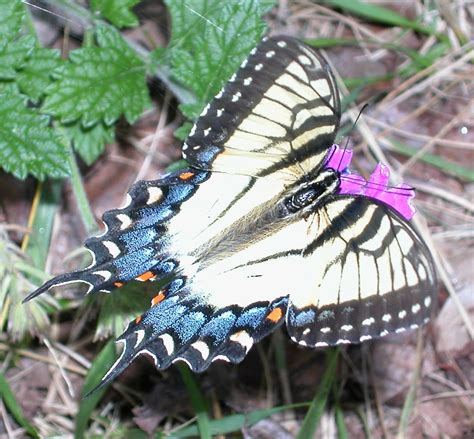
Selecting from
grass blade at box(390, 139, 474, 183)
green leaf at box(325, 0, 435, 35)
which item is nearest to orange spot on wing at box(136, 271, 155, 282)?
grass blade at box(390, 139, 474, 183)

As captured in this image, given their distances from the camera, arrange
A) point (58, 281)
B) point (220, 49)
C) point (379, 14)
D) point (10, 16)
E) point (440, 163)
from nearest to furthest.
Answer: point (58, 281) → point (10, 16) → point (220, 49) → point (440, 163) → point (379, 14)

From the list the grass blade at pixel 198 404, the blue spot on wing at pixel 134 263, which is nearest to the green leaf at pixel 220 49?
the blue spot on wing at pixel 134 263

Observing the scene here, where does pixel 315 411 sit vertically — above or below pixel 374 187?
below

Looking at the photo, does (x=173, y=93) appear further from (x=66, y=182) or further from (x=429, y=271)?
(x=429, y=271)

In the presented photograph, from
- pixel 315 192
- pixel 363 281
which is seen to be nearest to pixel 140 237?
pixel 315 192

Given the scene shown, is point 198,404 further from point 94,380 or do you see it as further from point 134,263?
point 134,263

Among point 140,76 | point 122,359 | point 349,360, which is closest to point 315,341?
point 122,359
